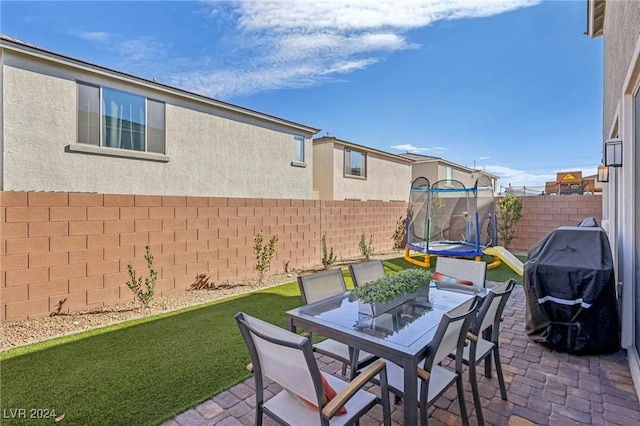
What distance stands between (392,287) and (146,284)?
171 inches

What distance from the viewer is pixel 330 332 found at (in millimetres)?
2262

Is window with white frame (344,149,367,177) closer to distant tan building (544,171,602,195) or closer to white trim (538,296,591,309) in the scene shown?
distant tan building (544,171,602,195)

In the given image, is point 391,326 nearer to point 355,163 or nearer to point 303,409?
point 303,409

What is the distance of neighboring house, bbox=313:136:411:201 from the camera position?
14.3 m

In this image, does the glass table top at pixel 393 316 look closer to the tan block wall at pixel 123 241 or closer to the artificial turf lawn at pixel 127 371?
the artificial turf lawn at pixel 127 371

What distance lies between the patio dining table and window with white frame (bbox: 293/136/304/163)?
9.91m

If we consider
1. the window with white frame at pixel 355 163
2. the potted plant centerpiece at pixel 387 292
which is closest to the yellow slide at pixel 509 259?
the potted plant centerpiece at pixel 387 292

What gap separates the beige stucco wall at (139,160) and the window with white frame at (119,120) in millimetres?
174

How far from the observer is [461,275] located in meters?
3.73

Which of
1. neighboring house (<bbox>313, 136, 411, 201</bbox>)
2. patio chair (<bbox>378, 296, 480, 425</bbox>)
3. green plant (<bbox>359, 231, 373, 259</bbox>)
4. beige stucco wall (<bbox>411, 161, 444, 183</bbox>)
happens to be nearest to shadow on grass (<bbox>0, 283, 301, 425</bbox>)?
patio chair (<bbox>378, 296, 480, 425</bbox>)

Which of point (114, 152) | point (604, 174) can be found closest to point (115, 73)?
point (114, 152)

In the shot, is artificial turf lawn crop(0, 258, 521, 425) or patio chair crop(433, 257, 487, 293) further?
patio chair crop(433, 257, 487, 293)

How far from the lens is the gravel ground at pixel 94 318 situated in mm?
3828

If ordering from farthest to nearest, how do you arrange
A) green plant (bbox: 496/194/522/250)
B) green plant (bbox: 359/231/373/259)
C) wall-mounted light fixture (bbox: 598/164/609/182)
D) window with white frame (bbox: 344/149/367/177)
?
window with white frame (bbox: 344/149/367/177) → green plant (bbox: 496/194/522/250) → green plant (bbox: 359/231/373/259) → wall-mounted light fixture (bbox: 598/164/609/182)
